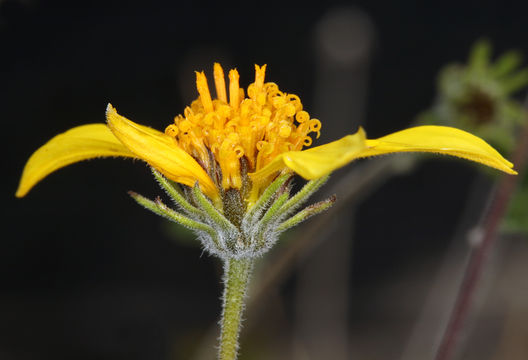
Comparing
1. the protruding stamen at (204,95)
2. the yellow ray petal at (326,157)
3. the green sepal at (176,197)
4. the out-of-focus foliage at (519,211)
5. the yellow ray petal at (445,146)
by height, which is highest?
the out-of-focus foliage at (519,211)

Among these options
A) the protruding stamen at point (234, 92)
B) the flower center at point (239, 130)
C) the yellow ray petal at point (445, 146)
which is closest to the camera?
the yellow ray petal at point (445, 146)

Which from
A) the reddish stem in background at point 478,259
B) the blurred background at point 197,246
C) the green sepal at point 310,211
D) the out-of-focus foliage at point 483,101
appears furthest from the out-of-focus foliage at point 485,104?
the green sepal at point 310,211

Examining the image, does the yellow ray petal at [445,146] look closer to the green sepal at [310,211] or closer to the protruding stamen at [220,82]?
the green sepal at [310,211]

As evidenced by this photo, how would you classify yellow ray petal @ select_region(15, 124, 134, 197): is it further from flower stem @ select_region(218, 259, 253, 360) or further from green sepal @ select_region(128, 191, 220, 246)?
flower stem @ select_region(218, 259, 253, 360)

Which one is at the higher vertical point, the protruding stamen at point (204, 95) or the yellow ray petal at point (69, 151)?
the protruding stamen at point (204, 95)

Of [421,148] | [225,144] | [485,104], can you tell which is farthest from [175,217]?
[485,104]

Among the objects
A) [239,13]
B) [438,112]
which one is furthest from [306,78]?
[438,112]

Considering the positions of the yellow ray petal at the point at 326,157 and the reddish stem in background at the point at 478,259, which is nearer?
the yellow ray petal at the point at 326,157
